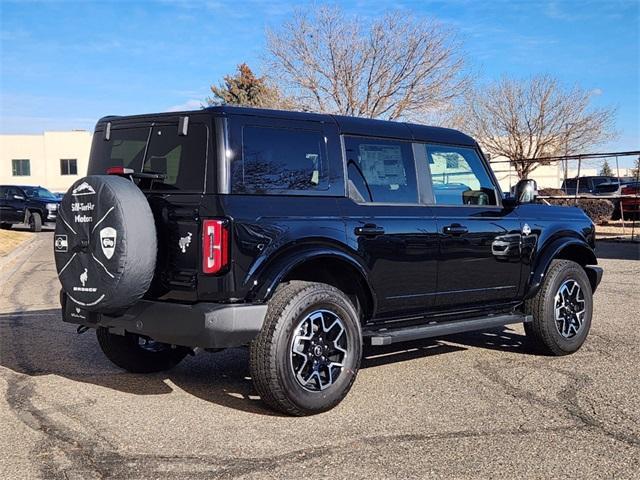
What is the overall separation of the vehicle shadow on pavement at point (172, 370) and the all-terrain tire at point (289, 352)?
309mm

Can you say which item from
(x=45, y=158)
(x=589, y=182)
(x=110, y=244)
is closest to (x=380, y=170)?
(x=110, y=244)

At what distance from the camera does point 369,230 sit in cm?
529

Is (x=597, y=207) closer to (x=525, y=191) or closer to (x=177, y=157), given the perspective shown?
(x=525, y=191)

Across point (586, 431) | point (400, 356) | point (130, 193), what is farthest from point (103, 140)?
point (586, 431)

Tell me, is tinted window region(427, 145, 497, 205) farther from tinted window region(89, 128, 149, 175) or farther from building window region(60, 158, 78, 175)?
building window region(60, 158, 78, 175)

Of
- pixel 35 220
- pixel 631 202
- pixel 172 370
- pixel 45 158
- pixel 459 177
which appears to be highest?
pixel 45 158

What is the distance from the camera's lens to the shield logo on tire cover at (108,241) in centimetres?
464

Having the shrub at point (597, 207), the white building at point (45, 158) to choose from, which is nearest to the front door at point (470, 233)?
the shrub at point (597, 207)

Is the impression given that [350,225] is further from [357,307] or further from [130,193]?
[130,193]

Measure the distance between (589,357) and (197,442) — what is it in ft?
12.8

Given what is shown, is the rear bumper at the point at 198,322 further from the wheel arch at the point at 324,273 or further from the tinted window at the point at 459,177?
the tinted window at the point at 459,177

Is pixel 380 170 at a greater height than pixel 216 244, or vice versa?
pixel 380 170

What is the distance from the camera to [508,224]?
250 inches

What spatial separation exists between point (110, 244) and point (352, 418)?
1927 millimetres
